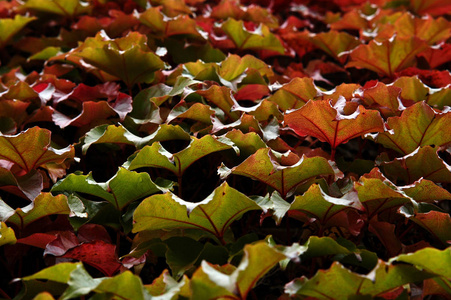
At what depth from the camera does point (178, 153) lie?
1.08m

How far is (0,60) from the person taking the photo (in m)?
1.88

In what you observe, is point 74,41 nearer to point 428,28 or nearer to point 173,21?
point 173,21

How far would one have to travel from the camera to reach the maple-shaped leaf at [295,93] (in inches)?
51.7

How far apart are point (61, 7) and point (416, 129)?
4.35 ft

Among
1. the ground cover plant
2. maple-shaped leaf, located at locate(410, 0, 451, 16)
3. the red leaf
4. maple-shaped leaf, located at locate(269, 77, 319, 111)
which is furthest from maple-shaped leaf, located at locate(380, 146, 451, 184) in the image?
maple-shaped leaf, located at locate(410, 0, 451, 16)

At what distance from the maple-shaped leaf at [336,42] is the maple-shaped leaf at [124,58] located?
0.56m

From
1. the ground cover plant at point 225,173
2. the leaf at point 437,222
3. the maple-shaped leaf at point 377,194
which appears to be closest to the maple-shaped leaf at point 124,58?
the ground cover plant at point 225,173

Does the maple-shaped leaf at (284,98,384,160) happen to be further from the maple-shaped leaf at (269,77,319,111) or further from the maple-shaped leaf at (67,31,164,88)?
the maple-shaped leaf at (67,31,164,88)

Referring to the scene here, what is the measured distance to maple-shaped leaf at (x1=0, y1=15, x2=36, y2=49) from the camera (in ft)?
5.64

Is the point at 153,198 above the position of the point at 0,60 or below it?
above

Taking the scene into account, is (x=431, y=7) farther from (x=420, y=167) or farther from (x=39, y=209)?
(x=39, y=209)

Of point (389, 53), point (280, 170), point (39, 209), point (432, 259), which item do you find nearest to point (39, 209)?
point (39, 209)

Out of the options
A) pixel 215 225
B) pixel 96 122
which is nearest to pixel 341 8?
pixel 96 122

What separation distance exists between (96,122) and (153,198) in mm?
457
